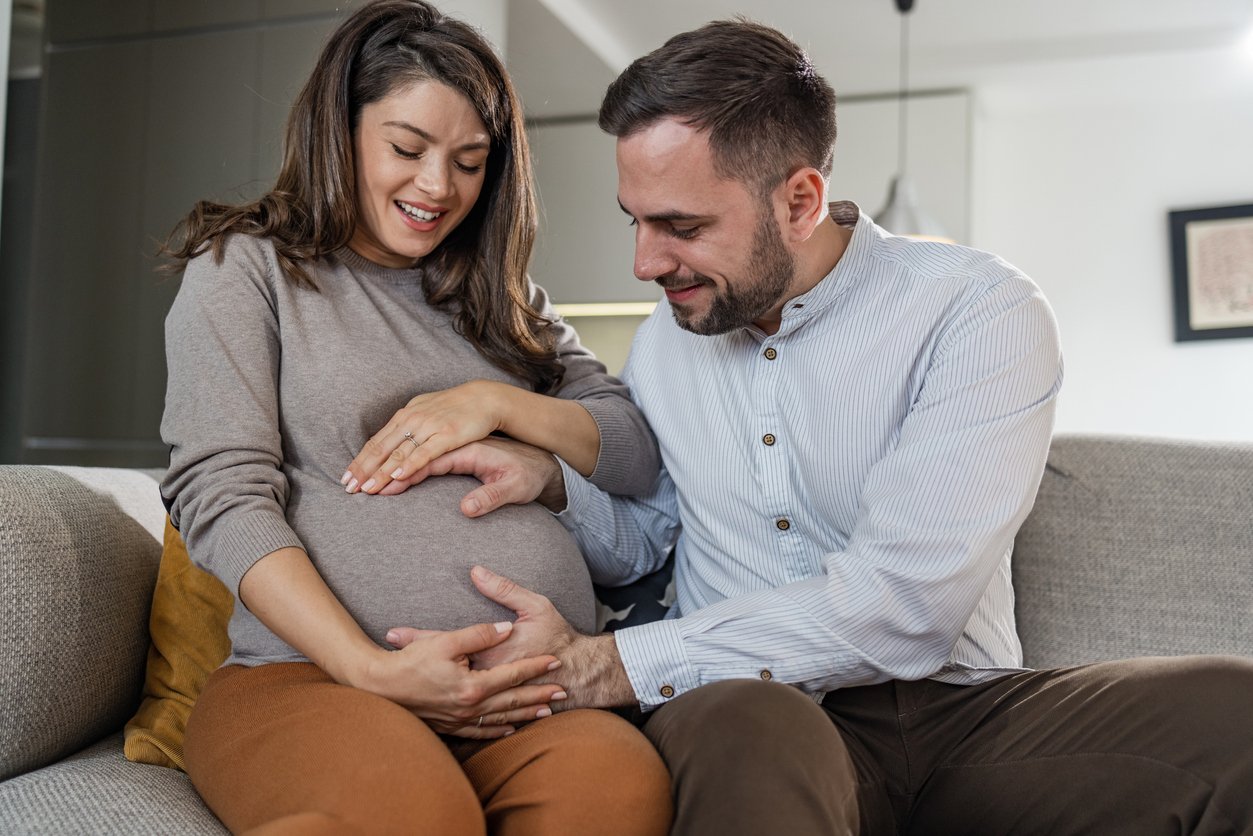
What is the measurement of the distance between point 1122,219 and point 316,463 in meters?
5.00

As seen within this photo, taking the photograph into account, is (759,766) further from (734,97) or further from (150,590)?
(150,590)

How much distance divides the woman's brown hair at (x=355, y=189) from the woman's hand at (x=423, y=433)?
0.15 metres

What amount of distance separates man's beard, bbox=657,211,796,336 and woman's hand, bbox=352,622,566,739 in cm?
47

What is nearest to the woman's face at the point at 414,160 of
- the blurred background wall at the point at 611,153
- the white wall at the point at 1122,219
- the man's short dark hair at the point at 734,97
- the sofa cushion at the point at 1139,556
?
the man's short dark hair at the point at 734,97

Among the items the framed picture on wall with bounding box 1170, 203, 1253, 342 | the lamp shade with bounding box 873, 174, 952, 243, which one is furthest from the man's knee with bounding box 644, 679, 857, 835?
the framed picture on wall with bounding box 1170, 203, 1253, 342

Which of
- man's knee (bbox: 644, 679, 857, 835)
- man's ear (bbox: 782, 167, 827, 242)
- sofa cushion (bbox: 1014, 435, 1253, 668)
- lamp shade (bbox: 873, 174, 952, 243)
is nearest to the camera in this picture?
man's knee (bbox: 644, 679, 857, 835)

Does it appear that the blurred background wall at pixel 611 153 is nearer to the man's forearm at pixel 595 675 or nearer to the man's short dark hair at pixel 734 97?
the man's short dark hair at pixel 734 97

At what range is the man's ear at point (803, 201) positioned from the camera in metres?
1.42

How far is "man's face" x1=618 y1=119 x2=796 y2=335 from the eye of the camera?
137 cm

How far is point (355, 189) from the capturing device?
1.44 m

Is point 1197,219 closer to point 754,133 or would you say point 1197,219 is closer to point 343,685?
point 754,133

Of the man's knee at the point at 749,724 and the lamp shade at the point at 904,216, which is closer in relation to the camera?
the man's knee at the point at 749,724

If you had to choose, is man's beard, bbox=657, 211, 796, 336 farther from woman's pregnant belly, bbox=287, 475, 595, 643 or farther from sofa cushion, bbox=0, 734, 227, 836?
sofa cushion, bbox=0, 734, 227, 836

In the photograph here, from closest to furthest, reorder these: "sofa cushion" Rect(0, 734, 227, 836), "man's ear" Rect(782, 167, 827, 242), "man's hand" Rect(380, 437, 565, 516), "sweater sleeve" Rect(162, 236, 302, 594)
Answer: "sofa cushion" Rect(0, 734, 227, 836) → "sweater sleeve" Rect(162, 236, 302, 594) → "man's hand" Rect(380, 437, 565, 516) → "man's ear" Rect(782, 167, 827, 242)
